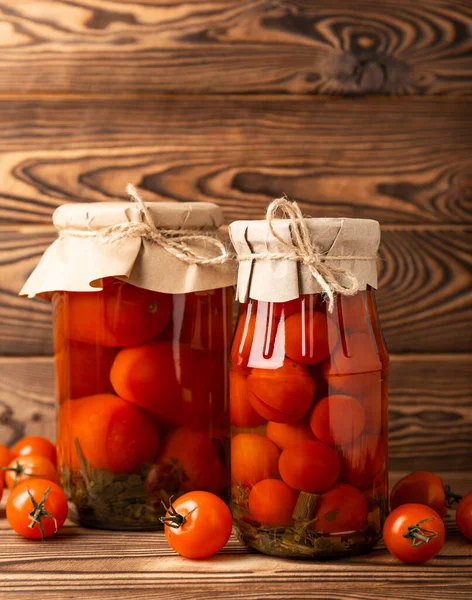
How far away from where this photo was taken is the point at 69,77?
1.13 m

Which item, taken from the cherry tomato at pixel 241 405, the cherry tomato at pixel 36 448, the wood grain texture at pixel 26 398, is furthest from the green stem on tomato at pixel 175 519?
the wood grain texture at pixel 26 398

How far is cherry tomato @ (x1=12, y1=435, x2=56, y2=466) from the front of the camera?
3.48 feet

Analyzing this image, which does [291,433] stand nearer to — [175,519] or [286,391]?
[286,391]

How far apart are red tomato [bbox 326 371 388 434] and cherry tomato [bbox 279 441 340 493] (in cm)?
5

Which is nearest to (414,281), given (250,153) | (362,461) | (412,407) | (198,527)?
(412,407)

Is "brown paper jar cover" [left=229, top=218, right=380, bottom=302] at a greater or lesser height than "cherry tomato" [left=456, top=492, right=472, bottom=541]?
greater

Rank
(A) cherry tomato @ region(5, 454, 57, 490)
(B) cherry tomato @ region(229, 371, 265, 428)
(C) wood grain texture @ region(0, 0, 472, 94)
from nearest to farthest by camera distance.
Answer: (B) cherry tomato @ region(229, 371, 265, 428)
(A) cherry tomato @ region(5, 454, 57, 490)
(C) wood grain texture @ region(0, 0, 472, 94)

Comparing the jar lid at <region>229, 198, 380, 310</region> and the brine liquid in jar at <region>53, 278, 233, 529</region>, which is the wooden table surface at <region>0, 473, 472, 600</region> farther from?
the jar lid at <region>229, 198, 380, 310</region>

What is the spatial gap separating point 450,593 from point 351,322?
276mm

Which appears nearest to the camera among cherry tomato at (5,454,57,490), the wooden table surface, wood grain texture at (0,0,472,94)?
the wooden table surface

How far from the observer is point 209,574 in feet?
2.46

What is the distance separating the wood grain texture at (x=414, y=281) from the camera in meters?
1.14

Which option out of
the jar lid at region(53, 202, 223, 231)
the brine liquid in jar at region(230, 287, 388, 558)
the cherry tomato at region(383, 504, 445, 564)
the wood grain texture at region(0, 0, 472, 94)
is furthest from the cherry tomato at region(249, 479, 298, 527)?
the wood grain texture at region(0, 0, 472, 94)

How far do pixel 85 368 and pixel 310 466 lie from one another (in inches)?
12.1
